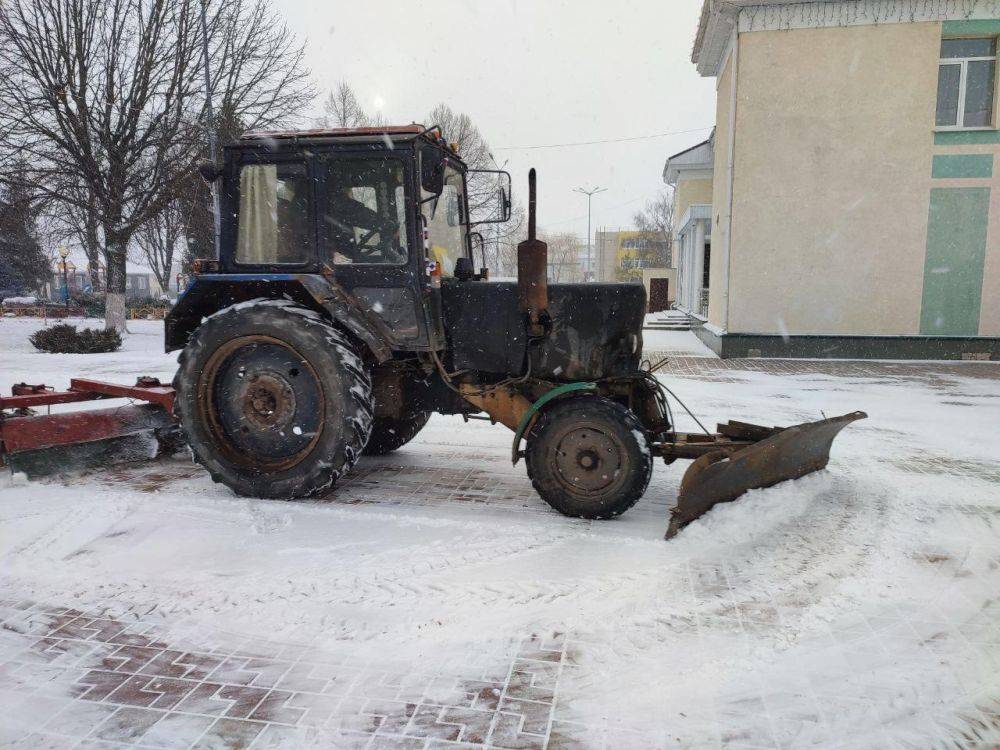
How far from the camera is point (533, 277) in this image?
4207 mm

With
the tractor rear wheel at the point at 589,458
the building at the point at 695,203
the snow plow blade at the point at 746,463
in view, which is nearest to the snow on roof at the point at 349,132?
the tractor rear wheel at the point at 589,458

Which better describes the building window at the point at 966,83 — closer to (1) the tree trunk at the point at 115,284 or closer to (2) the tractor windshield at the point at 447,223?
(2) the tractor windshield at the point at 447,223

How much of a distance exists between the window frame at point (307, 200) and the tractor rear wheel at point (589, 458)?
6.38 feet

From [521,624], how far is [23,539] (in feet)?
9.85

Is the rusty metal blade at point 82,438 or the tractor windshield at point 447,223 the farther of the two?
the rusty metal blade at point 82,438

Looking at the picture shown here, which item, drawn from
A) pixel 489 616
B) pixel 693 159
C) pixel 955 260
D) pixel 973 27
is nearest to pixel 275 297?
pixel 489 616

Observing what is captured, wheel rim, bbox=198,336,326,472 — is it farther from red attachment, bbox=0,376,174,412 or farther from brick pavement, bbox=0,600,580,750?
brick pavement, bbox=0,600,580,750

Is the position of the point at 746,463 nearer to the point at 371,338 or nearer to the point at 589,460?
the point at 589,460

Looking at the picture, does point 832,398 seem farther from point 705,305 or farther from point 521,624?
point 705,305

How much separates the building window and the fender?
13523mm

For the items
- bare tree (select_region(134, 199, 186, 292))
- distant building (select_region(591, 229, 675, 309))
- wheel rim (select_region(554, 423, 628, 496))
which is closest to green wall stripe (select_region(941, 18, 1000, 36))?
wheel rim (select_region(554, 423, 628, 496))

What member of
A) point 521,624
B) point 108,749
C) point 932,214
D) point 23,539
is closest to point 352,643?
point 521,624

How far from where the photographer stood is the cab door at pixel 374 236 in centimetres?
447

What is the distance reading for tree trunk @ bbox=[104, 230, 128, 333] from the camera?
17797 millimetres
